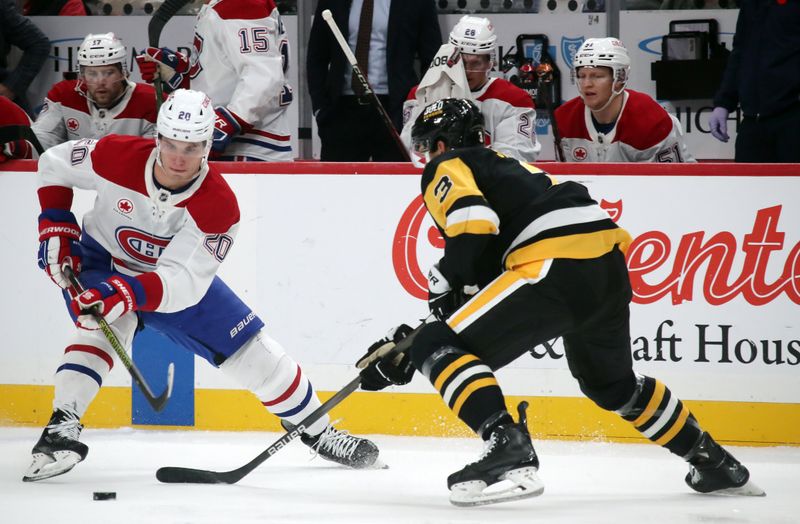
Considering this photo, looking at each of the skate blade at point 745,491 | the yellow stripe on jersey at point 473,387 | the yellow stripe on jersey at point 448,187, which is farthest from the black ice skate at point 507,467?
→ the skate blade at point 745,491

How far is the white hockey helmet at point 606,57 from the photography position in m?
4.65

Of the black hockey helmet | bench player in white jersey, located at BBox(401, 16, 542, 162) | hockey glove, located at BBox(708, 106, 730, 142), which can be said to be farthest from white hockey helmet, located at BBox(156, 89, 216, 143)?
hockey glove, located at BBox(708, 106, 730, 142)

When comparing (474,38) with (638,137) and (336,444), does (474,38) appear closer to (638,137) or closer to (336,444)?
(638,137)

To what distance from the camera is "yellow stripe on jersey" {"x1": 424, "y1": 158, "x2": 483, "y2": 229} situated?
312 centimetres

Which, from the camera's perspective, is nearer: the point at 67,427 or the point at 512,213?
the point at 512,213

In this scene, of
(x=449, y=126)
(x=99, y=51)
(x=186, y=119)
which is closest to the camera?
(x=449, y=126)

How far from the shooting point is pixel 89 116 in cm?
495

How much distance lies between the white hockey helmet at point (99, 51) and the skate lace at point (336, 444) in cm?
176

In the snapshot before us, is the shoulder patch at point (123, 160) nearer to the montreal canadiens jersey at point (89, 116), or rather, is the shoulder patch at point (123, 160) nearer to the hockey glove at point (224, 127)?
the hockey glove at point (224, 127)

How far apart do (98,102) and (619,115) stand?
193 centimetres

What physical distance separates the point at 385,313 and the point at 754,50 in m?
1.67

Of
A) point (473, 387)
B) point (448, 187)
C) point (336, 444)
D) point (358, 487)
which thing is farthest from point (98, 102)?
point (473, 387)

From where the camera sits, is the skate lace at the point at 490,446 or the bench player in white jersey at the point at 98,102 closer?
the skate lace at the point at 490,446

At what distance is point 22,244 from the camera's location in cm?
450
